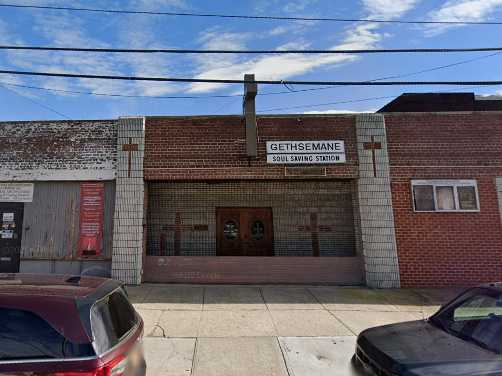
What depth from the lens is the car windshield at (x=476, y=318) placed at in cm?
305

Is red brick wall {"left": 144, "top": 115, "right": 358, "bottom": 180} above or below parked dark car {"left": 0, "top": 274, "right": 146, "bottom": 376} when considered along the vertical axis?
above

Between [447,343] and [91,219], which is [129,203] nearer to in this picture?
[91,219]

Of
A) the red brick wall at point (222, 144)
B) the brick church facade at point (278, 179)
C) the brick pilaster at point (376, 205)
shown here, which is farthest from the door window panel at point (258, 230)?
the brick pilaster at point (376, 205)

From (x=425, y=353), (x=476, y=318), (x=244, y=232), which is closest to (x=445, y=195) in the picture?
(x=244, y=232)

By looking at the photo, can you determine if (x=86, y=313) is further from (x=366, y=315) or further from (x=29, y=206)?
(x=29, y=206)

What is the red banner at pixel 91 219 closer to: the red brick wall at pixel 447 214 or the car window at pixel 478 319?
the red brick wall at pixel 447 214

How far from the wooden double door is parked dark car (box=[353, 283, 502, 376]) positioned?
270 inches

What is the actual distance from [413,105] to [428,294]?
1361cm

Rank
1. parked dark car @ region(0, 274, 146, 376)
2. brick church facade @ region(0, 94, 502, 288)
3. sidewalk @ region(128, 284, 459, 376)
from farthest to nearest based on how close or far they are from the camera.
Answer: brick church facade @ region(0, 94, 502, 288), sidewalk @ region(128, 284, 459, 376), parked dark car @ region(0, 274, 146, 376)

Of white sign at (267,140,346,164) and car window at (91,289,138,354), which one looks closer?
car window at (91,289,138,354)

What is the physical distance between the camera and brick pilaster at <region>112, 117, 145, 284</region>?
8.87 m

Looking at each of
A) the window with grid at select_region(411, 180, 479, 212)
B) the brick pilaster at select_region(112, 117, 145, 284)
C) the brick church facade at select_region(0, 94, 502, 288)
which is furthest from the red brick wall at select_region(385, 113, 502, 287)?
the brick pilaster at select_region(112, 117, 145, 284)

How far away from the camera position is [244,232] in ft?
34.7

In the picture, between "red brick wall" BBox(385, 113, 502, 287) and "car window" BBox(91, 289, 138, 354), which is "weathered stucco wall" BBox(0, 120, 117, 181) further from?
"red brick wall" BBox(385, 113, 502, 287)
